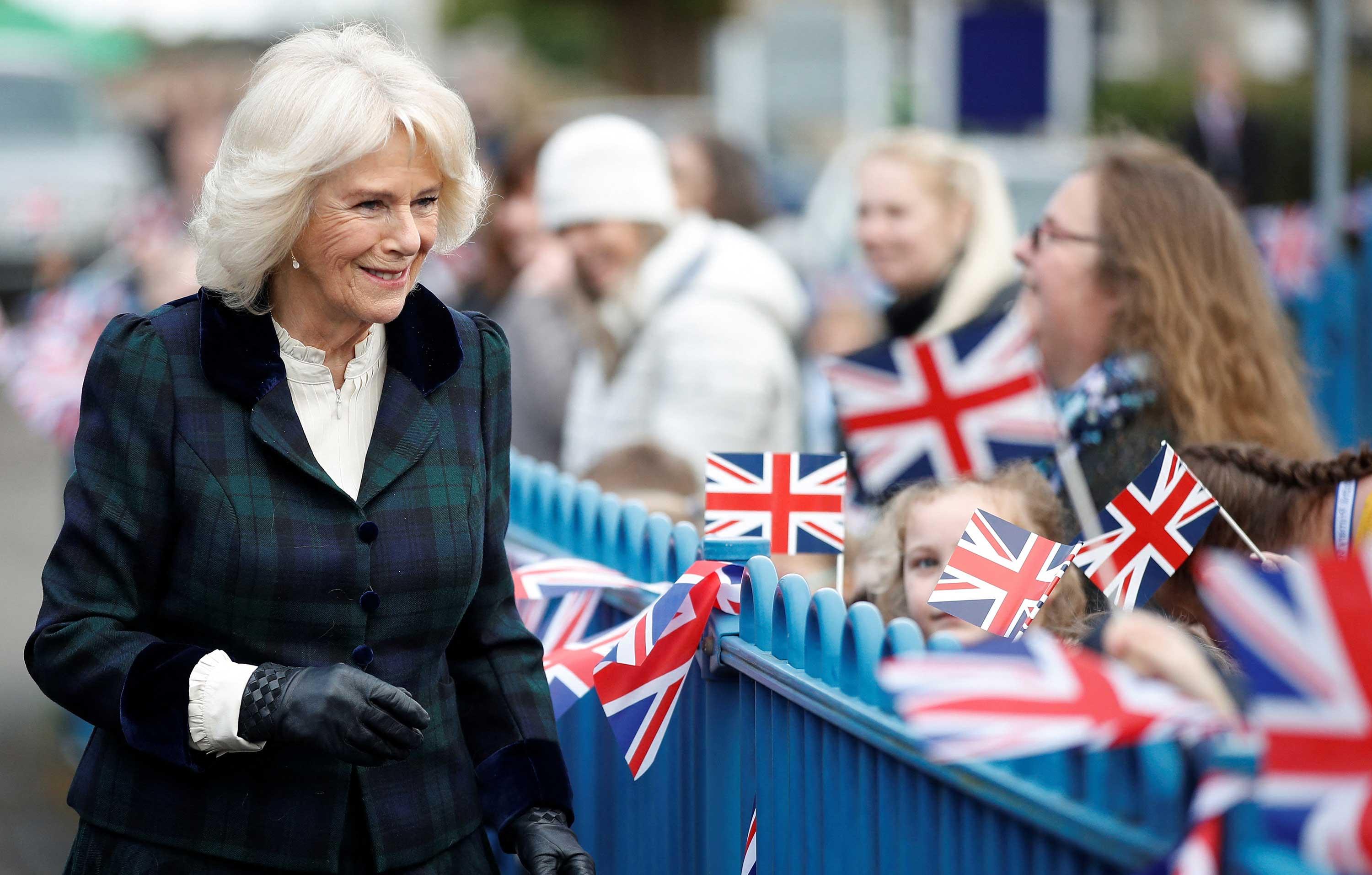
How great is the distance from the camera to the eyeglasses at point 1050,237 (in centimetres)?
330

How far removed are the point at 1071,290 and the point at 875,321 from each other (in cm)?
382

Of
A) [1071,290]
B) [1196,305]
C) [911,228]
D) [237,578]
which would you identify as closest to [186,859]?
[237,578]

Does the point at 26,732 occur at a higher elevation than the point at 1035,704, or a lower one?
lower

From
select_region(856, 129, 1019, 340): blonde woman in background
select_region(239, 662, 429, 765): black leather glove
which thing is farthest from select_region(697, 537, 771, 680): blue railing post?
select_region(856, 129, 1019, 340): blonde woman in background

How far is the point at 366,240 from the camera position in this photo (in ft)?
6.63

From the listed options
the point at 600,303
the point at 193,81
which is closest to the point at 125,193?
the point at 193,81

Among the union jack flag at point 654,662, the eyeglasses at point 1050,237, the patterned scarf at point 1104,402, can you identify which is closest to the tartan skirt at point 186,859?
the union jack flag at point 654,662

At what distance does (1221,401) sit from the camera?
3178mm

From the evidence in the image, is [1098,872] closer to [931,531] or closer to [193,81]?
[931,531]

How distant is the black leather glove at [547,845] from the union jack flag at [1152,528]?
814 mm

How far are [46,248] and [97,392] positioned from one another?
17.8 feet

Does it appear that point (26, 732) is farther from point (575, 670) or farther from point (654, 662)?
point (654, 662)

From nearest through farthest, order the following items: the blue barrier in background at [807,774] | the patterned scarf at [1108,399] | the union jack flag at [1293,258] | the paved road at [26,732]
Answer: the blue barrier in background at [807,774]
the patterned scarf at [1108,399]
the paved road at [26,732]
the union jack flag at [1293,258]

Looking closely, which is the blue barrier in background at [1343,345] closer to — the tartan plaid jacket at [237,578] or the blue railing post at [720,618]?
the blue railing post at [720,618]
